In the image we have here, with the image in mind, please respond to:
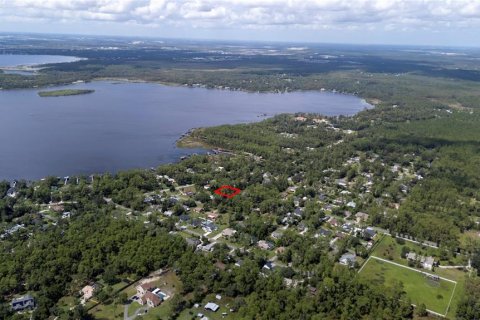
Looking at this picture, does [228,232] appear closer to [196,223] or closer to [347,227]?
[196,223]

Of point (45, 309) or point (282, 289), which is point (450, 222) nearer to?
point (282, 289)

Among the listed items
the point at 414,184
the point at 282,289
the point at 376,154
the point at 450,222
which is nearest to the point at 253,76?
the point at 376,154

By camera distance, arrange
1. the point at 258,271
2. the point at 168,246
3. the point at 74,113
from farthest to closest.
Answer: the point at 74,113 → the point at 168,246 → the point at 258,271

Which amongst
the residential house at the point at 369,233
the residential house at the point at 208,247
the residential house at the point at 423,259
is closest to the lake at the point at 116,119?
the residential house at the point at 208,247

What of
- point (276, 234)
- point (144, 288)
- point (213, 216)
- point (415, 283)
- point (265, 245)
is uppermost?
point (213, 216)

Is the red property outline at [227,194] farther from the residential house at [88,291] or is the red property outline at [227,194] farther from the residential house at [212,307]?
the residential house at [88,291]

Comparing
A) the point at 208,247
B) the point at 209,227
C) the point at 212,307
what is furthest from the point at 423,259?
the point at 209,227
